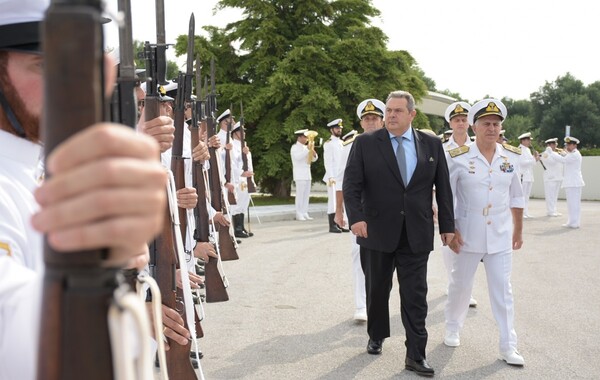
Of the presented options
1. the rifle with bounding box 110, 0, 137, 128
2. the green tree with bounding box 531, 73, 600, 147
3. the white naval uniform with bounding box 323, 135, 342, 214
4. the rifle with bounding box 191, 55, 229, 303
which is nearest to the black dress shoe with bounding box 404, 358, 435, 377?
the rifle with bounding box 191, 55, 229, 303

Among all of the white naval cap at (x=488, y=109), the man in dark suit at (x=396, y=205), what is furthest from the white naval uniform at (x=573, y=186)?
the man in dark suit at (x=396, y=205)

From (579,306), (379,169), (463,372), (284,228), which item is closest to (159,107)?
(379,169)

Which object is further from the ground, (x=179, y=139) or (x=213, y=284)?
(x=179, y=139)

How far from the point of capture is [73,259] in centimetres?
80

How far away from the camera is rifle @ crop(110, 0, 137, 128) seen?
184 centimetres

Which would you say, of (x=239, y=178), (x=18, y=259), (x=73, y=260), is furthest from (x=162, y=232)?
(x=239, y=178)

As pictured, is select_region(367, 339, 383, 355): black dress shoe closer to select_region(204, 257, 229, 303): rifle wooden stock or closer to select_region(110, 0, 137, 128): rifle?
select_region(204, 257, 229, 303): rifle wooden stock

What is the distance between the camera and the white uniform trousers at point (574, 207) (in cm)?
1576

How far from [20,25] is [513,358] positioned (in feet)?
15.0

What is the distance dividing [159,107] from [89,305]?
7.43 ft

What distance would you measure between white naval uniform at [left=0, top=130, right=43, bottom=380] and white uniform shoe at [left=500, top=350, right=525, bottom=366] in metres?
4.36

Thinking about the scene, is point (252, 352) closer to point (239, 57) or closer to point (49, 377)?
point (49, 377)

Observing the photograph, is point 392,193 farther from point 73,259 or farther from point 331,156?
point 331,156

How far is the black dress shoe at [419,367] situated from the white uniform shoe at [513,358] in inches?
26.7
